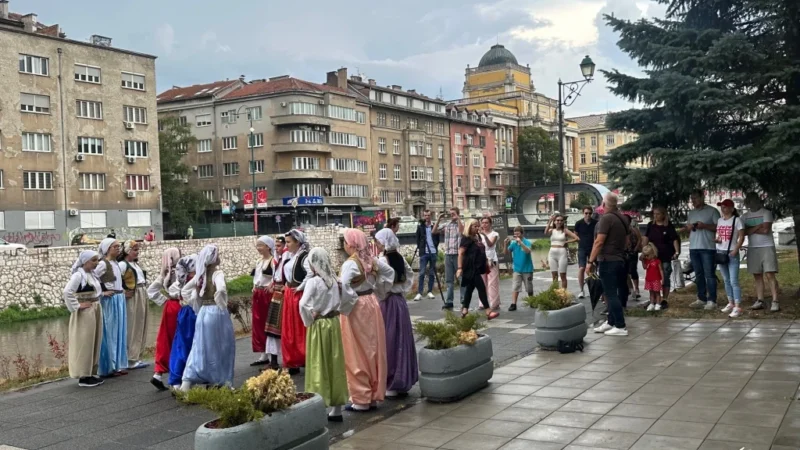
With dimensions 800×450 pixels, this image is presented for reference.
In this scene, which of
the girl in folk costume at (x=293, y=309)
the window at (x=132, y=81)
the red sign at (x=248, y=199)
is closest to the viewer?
the girl in folk costume at (x=293, y=309)

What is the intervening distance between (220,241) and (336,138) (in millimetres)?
32404

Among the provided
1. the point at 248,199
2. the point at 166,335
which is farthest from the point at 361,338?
the point at 248,199

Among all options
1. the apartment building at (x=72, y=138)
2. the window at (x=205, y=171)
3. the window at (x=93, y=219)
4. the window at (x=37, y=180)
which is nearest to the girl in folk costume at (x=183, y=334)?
the apartment building at (x=72, y=138)

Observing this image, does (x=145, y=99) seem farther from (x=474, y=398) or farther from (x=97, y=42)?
(x=474, y=398)

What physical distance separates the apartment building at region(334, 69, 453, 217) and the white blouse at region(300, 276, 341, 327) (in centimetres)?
6463

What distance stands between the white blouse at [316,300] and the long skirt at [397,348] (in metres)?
0.91

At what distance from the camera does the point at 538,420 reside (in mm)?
6469

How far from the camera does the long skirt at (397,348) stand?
767 centimetres

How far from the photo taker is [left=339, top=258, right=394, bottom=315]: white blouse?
7.13 m

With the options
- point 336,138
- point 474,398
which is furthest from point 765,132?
point 336,138

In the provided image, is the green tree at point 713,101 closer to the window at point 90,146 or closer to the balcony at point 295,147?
the window at point 90,146

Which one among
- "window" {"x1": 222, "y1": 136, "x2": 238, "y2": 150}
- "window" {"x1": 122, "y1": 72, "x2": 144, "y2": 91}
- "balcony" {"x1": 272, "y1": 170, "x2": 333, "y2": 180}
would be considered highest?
"window" {"x1": 122, "y1": 72, "x2": 144, "y2": 91}

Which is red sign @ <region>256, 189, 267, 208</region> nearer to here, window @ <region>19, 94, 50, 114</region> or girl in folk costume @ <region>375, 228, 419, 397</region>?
window @ <region>19, 94, 50, 114</region>

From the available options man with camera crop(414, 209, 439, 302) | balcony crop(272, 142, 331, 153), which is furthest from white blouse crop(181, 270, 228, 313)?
balcony crop(272, 142, 331, 153)
